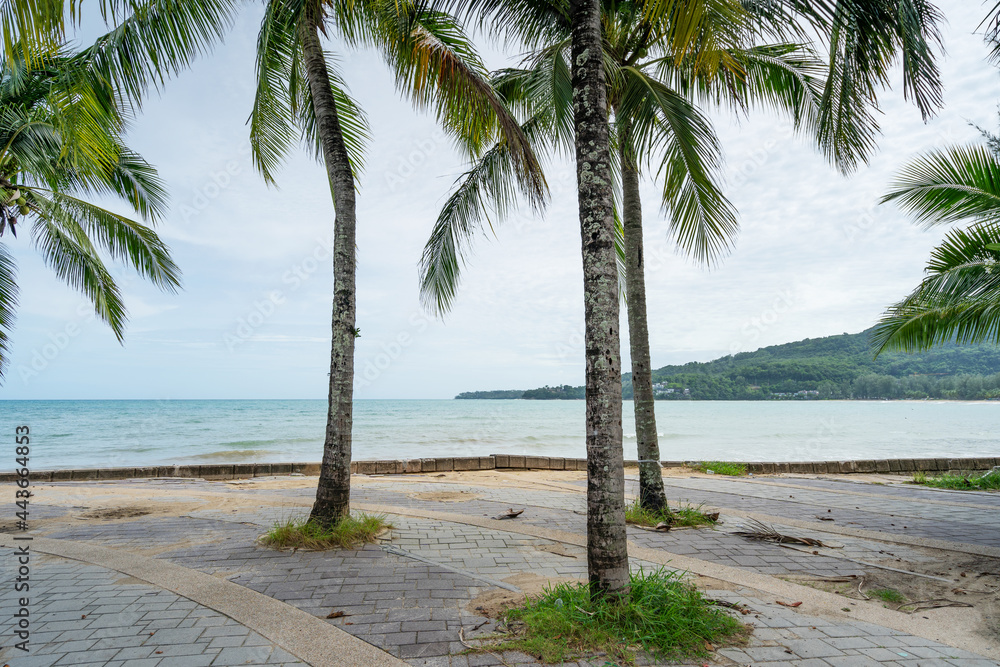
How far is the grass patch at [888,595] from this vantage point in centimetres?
361

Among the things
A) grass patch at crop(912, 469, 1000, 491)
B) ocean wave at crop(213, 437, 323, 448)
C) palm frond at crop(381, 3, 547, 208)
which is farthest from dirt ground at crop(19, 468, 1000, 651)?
ocean wave at crop(213, 437, 323, 448)

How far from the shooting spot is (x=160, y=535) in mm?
5219

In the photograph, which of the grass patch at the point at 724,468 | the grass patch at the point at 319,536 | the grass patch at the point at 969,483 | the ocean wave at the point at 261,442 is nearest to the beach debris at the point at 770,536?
the grass patch at the point at 319,536

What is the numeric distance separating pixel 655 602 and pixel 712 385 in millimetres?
47958

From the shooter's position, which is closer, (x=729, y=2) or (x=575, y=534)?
(x=729, y=2)

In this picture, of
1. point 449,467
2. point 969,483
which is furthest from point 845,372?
point 449,467

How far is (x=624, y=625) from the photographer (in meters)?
2.97

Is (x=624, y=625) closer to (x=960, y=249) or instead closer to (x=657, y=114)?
(x=657, y=114)

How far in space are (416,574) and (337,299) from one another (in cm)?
283

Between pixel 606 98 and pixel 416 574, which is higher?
pixel 606 98

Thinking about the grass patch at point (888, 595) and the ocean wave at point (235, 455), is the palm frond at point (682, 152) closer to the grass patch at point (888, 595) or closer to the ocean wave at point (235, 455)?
the grass patch at point (888, 595)

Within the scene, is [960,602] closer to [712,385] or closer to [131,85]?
[131,85]

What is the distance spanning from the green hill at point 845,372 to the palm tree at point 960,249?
76.4 ft

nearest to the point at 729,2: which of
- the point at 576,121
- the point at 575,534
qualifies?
the point at 576,121
